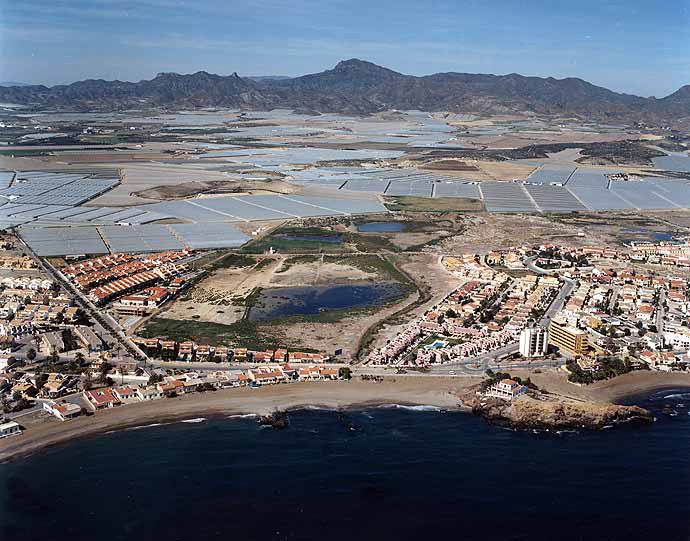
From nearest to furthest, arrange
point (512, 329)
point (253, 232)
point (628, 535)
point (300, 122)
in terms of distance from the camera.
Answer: point (628, 535)
point (512, 329)
point (253, 232)
point (300, 122)

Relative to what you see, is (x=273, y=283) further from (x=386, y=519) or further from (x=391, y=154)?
(x=391, y=154)

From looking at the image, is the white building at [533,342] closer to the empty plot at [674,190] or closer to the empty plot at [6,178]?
the empty plot at [674,190]

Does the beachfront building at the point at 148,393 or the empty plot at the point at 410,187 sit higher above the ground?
the empty plot at the point at 410,187

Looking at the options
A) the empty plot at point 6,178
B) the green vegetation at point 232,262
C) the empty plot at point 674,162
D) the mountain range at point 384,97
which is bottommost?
the green vegetation at point 232,262

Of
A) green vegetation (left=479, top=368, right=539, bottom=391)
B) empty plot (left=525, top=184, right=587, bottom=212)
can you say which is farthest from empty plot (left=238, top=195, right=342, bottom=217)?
green vegetation (left=479, top=368, right=539, bottom=391)

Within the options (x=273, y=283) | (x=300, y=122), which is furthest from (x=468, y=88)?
(x=273, y=283)

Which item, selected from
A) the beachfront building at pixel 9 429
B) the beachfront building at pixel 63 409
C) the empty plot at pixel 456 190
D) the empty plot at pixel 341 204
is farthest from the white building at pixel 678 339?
the empty plot at pixel 456 190
